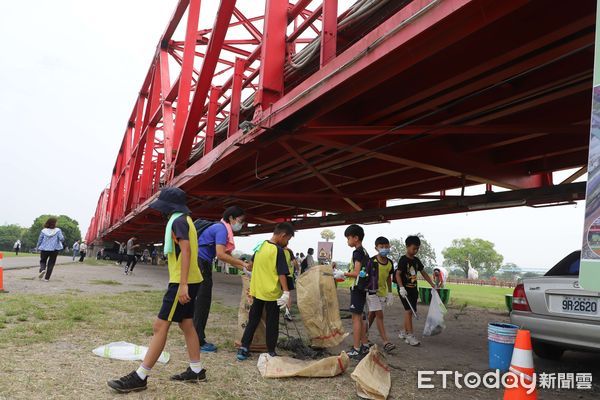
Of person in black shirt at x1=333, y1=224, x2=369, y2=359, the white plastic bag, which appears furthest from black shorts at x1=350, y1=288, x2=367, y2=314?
the white plastic bag

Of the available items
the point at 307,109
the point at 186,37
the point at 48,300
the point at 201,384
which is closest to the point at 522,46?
the point at 307,109

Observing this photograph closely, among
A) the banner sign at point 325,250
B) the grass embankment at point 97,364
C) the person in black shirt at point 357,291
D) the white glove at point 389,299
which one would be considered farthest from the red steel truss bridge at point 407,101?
the banner sign at point 325,250

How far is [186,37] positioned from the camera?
10453mm

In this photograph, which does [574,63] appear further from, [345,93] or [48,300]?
[48,300]

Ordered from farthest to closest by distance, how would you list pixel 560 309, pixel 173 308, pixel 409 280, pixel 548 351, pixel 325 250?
pixel 325 250
pixel 409 280
pixel 548 351
pixel 560 309
pixel 173 308

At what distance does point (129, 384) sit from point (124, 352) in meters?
1.20

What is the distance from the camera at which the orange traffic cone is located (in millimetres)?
2686

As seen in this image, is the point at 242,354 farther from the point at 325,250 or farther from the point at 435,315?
the point at 325,250

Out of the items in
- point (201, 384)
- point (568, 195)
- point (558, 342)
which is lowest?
point (201, 384)

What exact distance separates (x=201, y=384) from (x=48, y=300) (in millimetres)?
5327

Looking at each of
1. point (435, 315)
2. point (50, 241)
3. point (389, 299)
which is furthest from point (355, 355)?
point (50, 241)

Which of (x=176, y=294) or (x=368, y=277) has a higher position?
(x=368, y=277)

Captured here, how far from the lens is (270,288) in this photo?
4449 mm

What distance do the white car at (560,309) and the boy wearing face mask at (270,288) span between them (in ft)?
8.56
